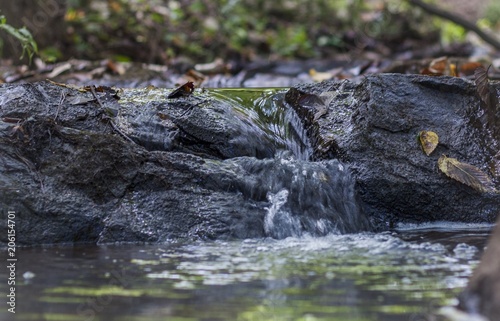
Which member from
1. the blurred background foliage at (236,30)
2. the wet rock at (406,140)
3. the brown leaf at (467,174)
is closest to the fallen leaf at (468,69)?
the wet rock at (406,140)

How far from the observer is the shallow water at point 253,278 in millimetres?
2211

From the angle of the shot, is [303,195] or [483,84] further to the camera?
[483,84]

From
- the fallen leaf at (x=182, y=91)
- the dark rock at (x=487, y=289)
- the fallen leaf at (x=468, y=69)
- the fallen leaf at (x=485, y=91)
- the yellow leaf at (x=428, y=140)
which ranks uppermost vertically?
the fallen leaf at (x=468, y=69)

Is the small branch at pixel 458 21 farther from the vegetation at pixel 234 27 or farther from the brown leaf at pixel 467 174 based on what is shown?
the brown leaf at pixel 467 174

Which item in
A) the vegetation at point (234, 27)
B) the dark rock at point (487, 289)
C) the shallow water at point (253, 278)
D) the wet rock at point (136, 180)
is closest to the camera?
the dark rock at point (487, 289)

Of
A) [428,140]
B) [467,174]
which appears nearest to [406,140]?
[428,140]

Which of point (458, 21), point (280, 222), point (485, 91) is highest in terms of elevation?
point (458, 21)

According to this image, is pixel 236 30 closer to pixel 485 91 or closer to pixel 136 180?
pixel 485 91

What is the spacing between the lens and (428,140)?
418 centimetres

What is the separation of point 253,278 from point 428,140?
194 centimetres

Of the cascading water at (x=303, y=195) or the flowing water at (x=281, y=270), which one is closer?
the flowing water at (x=281, y=270)

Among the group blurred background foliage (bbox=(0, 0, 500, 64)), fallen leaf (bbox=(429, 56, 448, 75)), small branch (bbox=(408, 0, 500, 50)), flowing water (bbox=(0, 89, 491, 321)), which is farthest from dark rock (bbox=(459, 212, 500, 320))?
blurred background foliage (bbox=(0, 0, 500, 64))

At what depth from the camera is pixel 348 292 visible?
95.8 inches

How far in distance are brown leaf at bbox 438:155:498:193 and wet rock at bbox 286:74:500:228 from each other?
4cm
